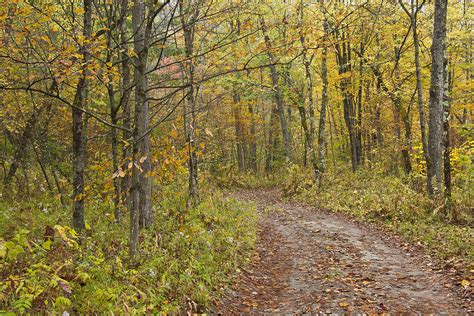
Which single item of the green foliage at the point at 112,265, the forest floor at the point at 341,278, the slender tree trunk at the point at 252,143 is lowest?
the forest floor at the point at 341,278

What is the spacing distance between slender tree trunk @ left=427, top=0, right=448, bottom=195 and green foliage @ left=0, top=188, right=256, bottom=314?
6.49 m

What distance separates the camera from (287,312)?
5891 millimetres

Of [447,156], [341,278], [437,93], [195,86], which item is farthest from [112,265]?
[437,93]

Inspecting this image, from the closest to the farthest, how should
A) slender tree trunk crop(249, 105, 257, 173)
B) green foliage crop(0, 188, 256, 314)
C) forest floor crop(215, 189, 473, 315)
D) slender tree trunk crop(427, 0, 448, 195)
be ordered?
green foliage crop(0, 188, 256, 314), forest floor crop(215, 189, 473, 315), slender tree trunk crop(427, 0, 448, 195), slender tree trunk crop(249, 105, 257, 173)

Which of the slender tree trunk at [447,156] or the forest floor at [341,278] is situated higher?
the slender tree trunk at [447,156]

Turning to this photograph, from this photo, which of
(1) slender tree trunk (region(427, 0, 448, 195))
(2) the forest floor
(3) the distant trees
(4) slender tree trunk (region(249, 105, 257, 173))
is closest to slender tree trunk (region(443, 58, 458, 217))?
(3) the distant trees

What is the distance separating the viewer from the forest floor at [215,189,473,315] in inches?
229

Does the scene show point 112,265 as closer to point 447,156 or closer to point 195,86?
point 195,86

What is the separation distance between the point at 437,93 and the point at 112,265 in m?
10.3

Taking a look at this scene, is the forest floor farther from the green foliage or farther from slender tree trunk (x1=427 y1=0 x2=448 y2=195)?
slender tree trunk (x1=427 y1=0 x2=448 y2=195)

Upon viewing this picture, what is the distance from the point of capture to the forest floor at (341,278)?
5.81m

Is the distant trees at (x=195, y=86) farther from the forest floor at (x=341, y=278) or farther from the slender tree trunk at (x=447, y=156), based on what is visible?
the forest floor at (x=341, y=278)

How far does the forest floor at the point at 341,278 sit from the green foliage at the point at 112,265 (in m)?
0.57

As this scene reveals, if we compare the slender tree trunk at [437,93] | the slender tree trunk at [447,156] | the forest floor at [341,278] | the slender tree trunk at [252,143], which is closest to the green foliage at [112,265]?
the forest floor at [341,278]
